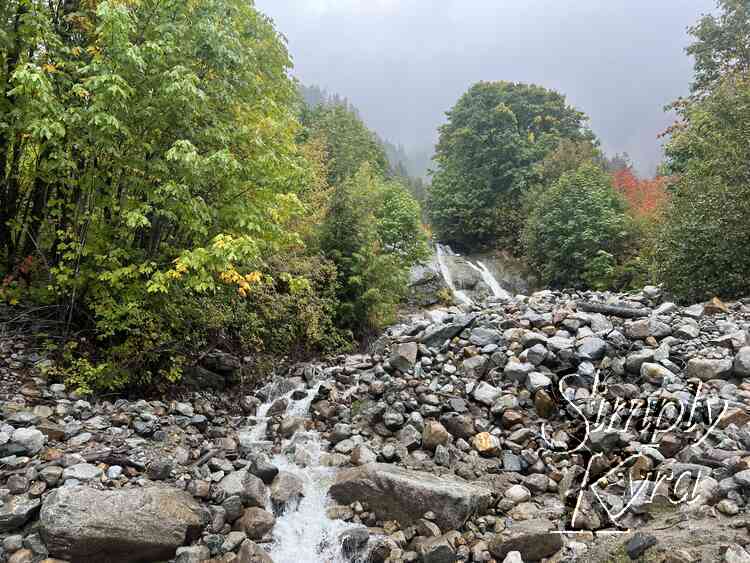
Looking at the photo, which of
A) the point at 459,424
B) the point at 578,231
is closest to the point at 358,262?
the point at 459,424

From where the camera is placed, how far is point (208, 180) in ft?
20.9

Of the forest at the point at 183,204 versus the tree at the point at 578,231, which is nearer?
the forest at the point at 183,204

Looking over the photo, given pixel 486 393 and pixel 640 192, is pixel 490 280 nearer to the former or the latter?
pixel 640 192

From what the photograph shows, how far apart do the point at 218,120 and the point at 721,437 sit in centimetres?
832

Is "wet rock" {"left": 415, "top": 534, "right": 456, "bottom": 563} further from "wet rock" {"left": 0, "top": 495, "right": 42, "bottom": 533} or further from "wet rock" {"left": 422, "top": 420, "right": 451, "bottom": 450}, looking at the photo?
"wet rock" {"left": 0, "top": 495, "right": 42, "bottom": 533}

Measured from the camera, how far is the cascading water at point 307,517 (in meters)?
4.96

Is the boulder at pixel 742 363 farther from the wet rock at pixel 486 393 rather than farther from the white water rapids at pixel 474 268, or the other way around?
the white water rapids at pixel 474 268

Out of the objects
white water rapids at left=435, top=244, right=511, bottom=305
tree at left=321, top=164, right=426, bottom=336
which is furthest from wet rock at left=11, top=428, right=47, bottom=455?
white water rapids at left=435, top=244, right=511, bottom=305

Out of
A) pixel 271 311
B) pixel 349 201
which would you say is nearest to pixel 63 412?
pixel 271 311

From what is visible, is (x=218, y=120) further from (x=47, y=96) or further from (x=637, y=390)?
(x=637, y=390)

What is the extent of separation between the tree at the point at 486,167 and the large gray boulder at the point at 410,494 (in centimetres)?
2184

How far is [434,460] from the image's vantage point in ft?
20.2

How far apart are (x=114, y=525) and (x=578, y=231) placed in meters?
19.0

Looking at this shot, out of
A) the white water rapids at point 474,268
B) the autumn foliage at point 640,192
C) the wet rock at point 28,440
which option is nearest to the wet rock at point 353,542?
the wet rock at point 28,440
